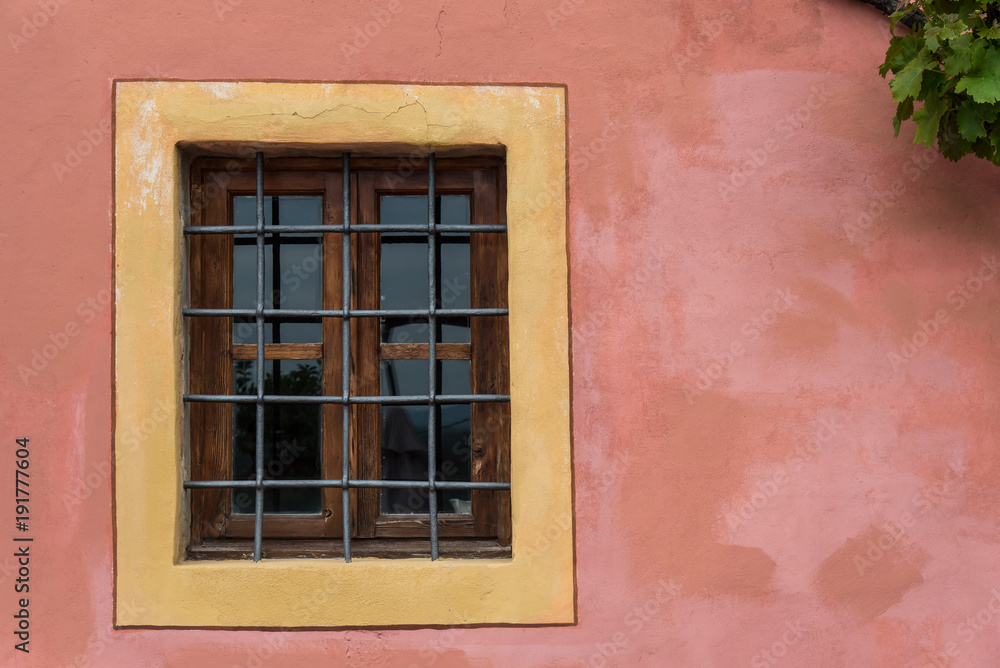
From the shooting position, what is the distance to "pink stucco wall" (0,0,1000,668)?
248cm

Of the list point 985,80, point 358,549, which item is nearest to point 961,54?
point 985,80

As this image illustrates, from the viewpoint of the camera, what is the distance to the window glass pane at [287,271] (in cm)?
274

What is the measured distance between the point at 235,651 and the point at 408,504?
73 centimetres

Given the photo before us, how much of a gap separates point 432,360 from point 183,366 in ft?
2.78

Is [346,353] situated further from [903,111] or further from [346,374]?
[903,111]

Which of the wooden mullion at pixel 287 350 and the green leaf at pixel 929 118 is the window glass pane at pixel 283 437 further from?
the green leaf at pixel 929 118

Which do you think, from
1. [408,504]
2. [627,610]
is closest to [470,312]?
[408,504]

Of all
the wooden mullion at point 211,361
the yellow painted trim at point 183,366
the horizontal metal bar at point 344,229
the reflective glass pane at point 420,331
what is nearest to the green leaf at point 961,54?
the yellow painted trim at point 183,366

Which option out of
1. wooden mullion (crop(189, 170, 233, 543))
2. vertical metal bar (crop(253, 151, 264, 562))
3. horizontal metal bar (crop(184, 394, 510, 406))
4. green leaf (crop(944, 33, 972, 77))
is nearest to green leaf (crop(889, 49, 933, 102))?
green leaf (crop(944, 33, 972, 77))

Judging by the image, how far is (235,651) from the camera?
2.46 m

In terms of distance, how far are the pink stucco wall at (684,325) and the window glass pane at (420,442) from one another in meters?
0.44

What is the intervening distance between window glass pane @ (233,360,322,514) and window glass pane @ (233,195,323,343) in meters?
0.12

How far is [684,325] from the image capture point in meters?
2.55

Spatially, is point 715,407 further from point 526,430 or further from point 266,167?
point 266,167
